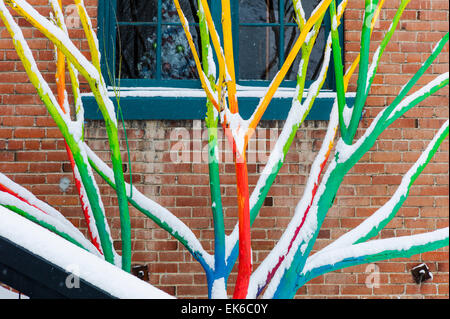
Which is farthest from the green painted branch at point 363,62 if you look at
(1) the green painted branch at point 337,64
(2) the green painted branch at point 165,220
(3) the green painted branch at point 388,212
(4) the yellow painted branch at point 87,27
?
(4) the yellow painted branch at point 87,27

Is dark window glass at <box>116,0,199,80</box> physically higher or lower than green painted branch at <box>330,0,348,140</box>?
higher

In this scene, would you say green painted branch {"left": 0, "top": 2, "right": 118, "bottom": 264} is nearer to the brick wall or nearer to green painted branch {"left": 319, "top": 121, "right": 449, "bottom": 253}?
the brick wall

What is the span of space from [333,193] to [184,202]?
1.14 m

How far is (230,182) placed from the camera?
8.05 ft

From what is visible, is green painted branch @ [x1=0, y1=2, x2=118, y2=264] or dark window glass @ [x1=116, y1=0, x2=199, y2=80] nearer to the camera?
green painted branch @ [x1=0, y1=2, x2=118, y2=264]

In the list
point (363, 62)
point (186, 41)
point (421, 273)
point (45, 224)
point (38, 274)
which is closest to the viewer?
point (38, 274)

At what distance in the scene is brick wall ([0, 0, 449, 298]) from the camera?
2410 millimetres

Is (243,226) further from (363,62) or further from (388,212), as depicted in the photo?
(363,62)

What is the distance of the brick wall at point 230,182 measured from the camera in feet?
7.91

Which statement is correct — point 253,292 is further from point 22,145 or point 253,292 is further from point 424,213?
point 22,145

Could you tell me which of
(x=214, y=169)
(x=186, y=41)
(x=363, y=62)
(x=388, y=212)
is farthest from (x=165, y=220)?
(x=186, y=41)

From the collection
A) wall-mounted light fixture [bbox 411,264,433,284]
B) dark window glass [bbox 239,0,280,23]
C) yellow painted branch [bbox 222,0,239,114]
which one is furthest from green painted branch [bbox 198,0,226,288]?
wall-mounted light fixture [bbox 411,264,433,284]
